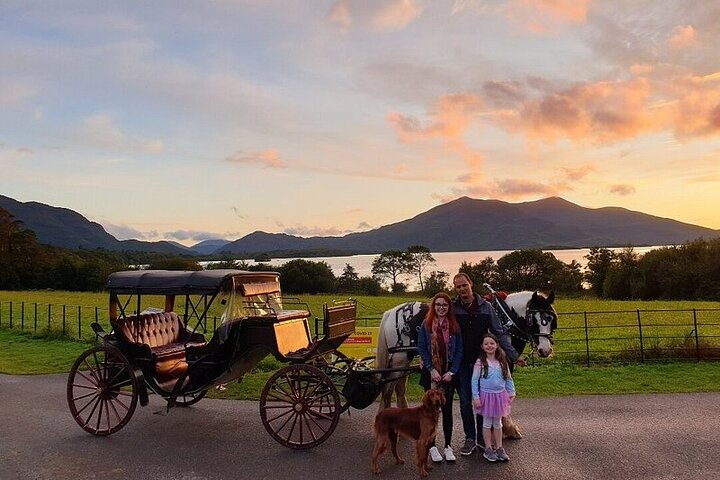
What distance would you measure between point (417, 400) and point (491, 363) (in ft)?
11.6

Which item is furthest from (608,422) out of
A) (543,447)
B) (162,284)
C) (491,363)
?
(162,284)

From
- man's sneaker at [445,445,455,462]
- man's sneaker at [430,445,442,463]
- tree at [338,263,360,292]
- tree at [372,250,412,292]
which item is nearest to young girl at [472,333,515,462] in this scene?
man's sneaker at [445,445,455,462]

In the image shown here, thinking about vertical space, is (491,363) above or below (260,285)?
below

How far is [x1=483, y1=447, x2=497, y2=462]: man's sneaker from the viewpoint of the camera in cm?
623

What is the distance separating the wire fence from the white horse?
9.75ft

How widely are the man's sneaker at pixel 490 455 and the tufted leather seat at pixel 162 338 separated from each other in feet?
15.3

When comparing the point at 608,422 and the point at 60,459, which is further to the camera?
the point at 608,422

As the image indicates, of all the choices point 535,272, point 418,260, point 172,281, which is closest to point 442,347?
point 172,281

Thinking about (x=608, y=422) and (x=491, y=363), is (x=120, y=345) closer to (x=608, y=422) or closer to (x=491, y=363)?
(x=491, y=363)

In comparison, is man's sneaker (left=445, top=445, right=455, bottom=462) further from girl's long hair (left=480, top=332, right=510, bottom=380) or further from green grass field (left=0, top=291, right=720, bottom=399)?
green grass field (left=0, top=291, right=720, bottom=399)

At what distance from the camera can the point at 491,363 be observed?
20.9 ft

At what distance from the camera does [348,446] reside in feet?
23.2

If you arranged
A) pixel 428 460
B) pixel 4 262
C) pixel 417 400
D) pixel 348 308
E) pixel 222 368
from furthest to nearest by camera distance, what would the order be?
pixel 4 262 < pixel 417 400 < pixel 348 308 < pixel 222 368 < pixel 428 460

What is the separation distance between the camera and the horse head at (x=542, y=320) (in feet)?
25.1
